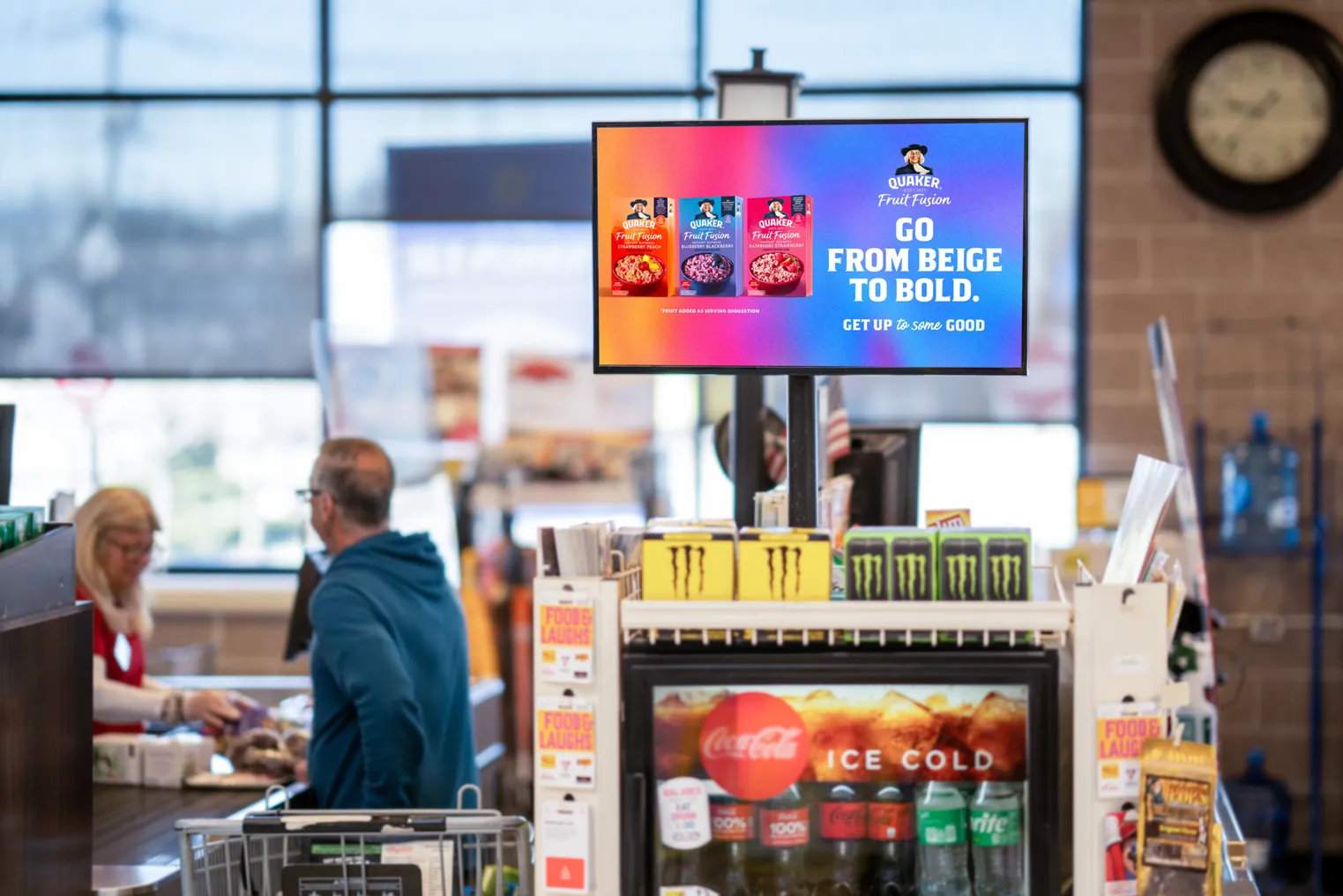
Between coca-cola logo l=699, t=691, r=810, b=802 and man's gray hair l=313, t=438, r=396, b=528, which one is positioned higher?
man's gray hair l=313, t=438, r=396, b=528

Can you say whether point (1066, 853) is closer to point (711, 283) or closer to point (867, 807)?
point (867, 807)

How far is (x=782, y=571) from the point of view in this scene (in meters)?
1.86

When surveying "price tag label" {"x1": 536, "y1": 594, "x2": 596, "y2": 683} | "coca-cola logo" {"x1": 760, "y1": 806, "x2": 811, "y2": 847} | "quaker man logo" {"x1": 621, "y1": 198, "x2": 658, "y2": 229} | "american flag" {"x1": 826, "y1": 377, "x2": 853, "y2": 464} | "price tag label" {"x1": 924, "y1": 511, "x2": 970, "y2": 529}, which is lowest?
"coca-cola logo" {"x1": 760, "y1": 806, "x2": 811, "y2": 847}

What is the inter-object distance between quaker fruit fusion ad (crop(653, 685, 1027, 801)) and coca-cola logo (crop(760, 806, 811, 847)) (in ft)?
0.14

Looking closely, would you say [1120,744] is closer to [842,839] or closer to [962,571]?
[962,571]

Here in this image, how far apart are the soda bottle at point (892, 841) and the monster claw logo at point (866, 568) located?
30cm

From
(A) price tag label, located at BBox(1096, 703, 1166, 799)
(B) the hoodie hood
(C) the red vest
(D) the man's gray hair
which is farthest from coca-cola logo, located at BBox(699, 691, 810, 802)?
(C) the red vest

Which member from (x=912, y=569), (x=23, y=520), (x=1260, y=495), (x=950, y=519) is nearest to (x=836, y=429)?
(x=950, y=519)

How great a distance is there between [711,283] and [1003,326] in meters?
0.42

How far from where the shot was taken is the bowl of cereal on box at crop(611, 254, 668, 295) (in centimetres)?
207

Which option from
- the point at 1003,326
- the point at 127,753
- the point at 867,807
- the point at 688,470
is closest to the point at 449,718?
the point at 127,753

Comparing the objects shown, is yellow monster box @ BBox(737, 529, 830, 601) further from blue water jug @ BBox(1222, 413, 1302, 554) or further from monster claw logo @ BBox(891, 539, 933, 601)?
blue water jug @ BBox(1222, 413, 1302, 554)

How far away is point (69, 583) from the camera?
7.57 ft

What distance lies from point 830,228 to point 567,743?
0.80 meters
